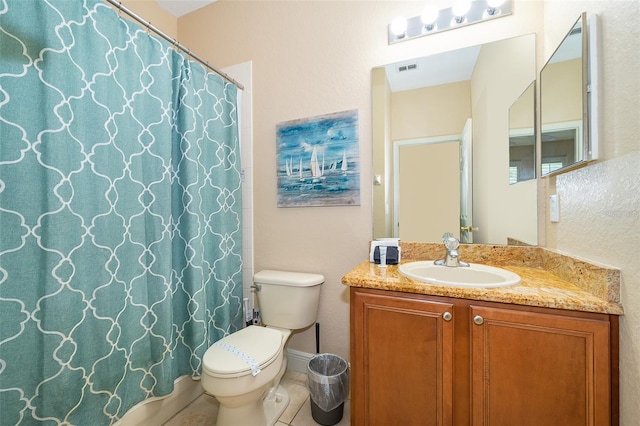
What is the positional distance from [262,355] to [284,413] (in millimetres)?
495

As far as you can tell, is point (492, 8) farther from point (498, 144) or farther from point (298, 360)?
point (298, 360)

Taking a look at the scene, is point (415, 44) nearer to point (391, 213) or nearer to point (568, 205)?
point (391, 213)

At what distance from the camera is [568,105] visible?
103cm

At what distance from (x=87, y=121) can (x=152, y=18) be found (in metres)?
1.59

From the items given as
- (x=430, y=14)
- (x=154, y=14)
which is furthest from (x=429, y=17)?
(x=154, y=14)

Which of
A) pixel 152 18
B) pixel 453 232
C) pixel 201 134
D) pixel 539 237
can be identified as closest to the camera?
pixel 539 237

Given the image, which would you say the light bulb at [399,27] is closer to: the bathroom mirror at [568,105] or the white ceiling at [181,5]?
the bathroom mirror at [568,105]

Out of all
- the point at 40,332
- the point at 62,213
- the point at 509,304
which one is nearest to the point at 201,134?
the point at 62,213

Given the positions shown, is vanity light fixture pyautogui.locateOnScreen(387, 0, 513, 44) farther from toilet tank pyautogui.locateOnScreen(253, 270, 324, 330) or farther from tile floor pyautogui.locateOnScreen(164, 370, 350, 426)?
tile floor pyautogui.locateOnScreen(164, 370, 350, 426)

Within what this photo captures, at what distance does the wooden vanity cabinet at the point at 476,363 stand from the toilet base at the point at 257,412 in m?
0.49

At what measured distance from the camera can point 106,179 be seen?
111 centimetres

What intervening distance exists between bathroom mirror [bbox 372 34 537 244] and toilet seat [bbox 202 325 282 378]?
849 millimetres

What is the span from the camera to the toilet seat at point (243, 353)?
45.9 inches

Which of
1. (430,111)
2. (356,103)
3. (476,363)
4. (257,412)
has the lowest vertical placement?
(257,412)
